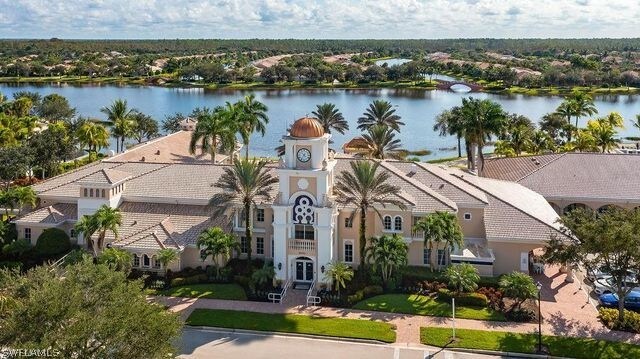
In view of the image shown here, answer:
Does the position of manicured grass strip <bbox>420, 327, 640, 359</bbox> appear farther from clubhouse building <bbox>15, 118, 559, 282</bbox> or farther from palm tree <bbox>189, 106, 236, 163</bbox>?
palm tree <bbox>189, 106, 236, 163</bbox>

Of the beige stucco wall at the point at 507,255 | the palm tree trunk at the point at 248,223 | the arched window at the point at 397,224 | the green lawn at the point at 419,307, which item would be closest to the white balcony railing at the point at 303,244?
the palm tree trunk at the point at 248,223

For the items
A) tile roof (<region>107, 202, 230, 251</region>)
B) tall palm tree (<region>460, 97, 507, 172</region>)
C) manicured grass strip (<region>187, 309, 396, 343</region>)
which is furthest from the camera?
tall palm tree (<region>460, 97, 507, 172</region>)

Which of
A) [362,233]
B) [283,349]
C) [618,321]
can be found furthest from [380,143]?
[283,349]

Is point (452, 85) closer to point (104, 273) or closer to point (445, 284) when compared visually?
point (445, 284)

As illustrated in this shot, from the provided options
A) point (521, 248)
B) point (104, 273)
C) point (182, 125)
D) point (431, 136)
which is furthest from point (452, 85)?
point (104, 273)

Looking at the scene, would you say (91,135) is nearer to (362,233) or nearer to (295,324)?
(362,233)

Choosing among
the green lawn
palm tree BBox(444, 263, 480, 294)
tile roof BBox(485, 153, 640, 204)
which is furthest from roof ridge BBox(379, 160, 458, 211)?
tile roof BBox(485, 153, 640, 204)

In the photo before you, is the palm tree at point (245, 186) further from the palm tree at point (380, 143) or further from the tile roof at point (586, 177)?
the tile roof at point (586, 177)
